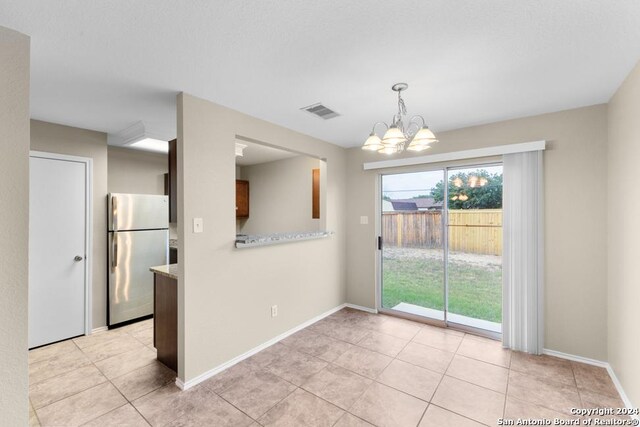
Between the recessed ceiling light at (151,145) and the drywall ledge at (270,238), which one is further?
the recessed ceiling light at (151,145)

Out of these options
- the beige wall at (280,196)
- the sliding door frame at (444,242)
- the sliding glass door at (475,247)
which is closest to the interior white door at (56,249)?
the beige wall at (280,196)

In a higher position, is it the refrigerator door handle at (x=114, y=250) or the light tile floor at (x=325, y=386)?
the refrigerator door handle at (x=114, y=250)

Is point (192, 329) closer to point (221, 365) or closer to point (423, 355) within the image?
point (221, 365)

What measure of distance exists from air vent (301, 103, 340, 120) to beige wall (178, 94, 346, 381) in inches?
22.2

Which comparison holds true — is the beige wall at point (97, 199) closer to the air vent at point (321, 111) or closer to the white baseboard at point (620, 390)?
the air vent at point (321, 111)

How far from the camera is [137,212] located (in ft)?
12.3

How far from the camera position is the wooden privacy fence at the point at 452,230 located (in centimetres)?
327

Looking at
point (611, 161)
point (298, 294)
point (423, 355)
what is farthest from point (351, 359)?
point (611, 161)

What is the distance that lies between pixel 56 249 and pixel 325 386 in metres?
3.23

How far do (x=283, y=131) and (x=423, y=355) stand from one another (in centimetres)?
280

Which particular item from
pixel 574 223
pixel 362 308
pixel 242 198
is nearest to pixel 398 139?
pixel 574 223

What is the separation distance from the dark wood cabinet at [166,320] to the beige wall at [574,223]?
3.56m

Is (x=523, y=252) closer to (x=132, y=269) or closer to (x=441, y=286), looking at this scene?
(x=441, y=286)

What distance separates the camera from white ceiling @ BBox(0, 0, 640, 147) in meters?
1.43
